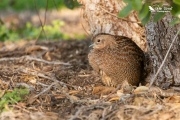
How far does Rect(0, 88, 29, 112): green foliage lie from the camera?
5.02 m

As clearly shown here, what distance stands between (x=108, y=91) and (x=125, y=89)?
0.85 ft

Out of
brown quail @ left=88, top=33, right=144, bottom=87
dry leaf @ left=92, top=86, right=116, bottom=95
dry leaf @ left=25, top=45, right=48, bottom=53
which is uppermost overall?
brown quail @ left=88, top=33, right=144, bottom=87

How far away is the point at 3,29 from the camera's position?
9.05 meters

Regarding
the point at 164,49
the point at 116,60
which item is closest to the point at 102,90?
the point at 116,60

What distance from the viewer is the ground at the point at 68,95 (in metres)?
4.80

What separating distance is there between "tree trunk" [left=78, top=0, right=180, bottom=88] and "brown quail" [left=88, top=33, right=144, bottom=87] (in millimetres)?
150

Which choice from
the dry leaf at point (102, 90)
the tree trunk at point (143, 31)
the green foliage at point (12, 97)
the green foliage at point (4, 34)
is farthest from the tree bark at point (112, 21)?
the green foliage at point (4, 34)

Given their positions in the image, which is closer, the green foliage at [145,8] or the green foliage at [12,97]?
the green foliage at [145,8]

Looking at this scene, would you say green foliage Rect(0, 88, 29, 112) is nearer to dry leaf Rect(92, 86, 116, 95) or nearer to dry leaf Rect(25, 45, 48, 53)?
dry leaf Rect(92, 86, 116, 95)

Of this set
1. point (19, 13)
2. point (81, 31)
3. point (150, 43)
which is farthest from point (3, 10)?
point (150, 43)

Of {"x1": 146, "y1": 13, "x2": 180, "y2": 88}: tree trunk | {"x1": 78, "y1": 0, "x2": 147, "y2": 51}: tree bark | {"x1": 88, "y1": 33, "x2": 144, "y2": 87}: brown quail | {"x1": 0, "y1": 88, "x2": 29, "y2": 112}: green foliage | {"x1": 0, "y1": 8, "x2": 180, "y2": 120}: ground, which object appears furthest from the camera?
{"x1": 78, "y1": 0, "x2": 147, "y2": 51}: tree bark

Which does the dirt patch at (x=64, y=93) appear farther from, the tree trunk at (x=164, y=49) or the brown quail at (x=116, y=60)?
the tree trunk at (x=164, y=49)

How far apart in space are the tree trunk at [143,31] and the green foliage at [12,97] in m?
1.31

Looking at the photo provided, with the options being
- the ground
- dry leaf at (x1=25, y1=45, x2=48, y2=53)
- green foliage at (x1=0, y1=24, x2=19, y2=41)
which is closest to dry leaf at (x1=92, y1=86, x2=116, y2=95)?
the ground
